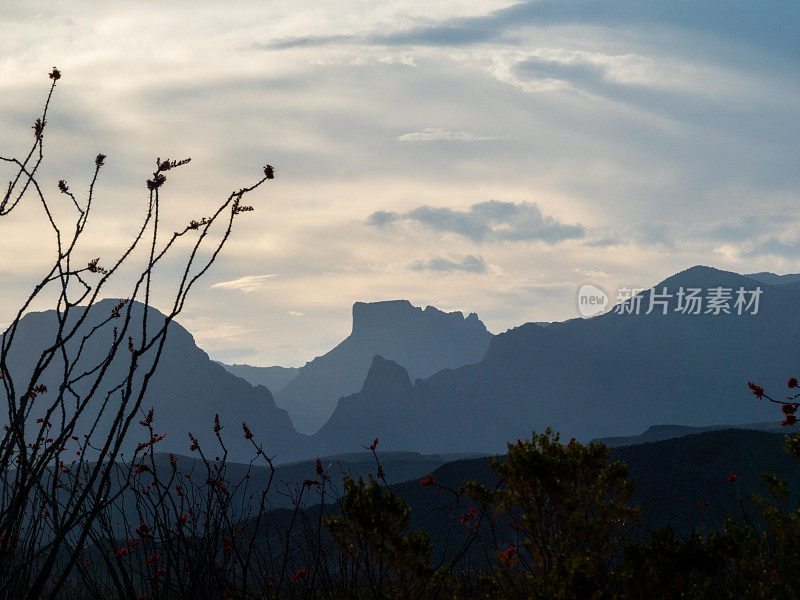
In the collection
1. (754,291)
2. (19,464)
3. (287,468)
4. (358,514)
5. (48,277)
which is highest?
(754,291)

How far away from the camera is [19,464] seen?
2.95 m

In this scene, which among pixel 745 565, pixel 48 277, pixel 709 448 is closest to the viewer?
pixel 48 277

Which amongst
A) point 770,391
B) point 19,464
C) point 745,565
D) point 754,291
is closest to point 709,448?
point 745,565

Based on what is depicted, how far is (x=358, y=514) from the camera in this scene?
13.8 feet

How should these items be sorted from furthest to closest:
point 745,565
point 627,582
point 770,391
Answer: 1. point 770,391
2. point 745,565
3. point 627,582

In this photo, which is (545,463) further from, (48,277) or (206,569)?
(48,277)

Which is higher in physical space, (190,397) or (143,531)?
(143,531)

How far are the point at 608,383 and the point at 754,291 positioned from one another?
4843 cm

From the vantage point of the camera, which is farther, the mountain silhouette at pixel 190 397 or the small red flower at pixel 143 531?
the mountain silhouette at pixel 190 397

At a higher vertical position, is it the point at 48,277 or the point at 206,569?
the point at 48,277

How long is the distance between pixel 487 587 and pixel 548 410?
7939 inches

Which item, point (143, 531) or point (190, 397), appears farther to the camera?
point (190, 397)

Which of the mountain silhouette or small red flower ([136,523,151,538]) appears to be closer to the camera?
small red flower ([136,523,151,538])

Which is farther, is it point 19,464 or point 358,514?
point 358,514
